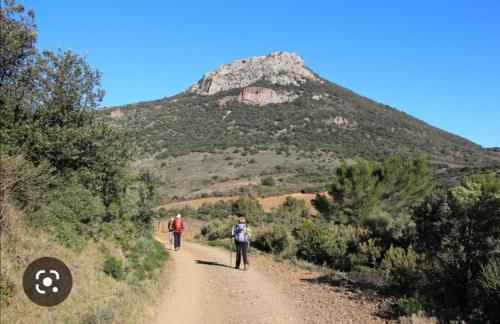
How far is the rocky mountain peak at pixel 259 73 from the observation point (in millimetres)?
115125

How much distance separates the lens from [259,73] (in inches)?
4712

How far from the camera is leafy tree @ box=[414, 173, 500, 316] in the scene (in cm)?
974

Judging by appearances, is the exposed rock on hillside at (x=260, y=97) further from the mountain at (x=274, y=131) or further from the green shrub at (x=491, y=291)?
the green shrub at (x=491, y=291)

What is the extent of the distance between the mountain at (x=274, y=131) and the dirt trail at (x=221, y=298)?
148 feet

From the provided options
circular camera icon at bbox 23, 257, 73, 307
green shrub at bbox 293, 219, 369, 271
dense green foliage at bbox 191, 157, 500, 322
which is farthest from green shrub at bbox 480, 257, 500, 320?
circular camera icon at bbox 23, 257, 73, 307

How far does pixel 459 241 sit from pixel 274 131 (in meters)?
79.8

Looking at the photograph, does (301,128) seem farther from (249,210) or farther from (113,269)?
(113,269)

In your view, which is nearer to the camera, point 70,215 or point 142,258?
point 70,215

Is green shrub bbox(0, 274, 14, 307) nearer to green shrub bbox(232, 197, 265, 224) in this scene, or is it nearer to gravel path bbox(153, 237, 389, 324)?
gravel path bbox(153, 237, 389, 324)

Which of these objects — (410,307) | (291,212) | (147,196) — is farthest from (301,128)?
(410,307)

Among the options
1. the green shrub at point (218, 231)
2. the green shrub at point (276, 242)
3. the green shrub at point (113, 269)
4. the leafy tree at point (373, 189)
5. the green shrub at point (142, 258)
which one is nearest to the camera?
the green shrub at point (113, 269)

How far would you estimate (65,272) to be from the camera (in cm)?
724

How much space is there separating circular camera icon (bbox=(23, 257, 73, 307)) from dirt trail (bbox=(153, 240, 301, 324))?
239cm

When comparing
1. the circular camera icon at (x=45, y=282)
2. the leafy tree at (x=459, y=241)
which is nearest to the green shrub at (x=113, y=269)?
the circular camera icon at (x=45, y=282)
